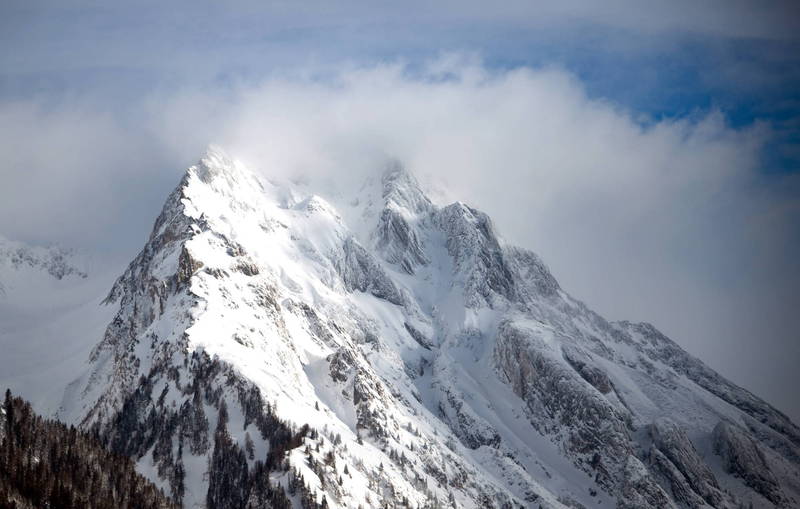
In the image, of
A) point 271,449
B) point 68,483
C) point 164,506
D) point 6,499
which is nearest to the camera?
point 6,499

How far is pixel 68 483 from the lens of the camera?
15150 cm

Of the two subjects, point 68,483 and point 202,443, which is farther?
point 202,443

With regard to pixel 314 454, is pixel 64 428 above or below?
below

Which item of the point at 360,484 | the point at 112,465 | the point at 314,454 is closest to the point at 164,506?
the point at 112,465

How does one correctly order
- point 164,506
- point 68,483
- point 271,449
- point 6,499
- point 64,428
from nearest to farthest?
1. point 6,499
2. point 68,483
3. point 164,506
4. point 64,428
5. point 271,449

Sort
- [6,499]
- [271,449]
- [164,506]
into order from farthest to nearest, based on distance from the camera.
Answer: [271,449] < [164,506] < [6,499]

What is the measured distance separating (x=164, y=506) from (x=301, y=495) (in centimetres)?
3302

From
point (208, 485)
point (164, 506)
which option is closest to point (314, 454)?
point (208, 485)

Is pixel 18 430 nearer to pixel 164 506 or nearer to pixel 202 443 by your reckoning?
pixel 164 506

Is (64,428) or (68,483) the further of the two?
(64,428)

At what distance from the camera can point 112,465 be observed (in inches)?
6668

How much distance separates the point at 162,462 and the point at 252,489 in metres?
31.4

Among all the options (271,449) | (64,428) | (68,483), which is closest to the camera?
(68,483)

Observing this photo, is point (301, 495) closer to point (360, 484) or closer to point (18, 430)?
point (360, 484)
